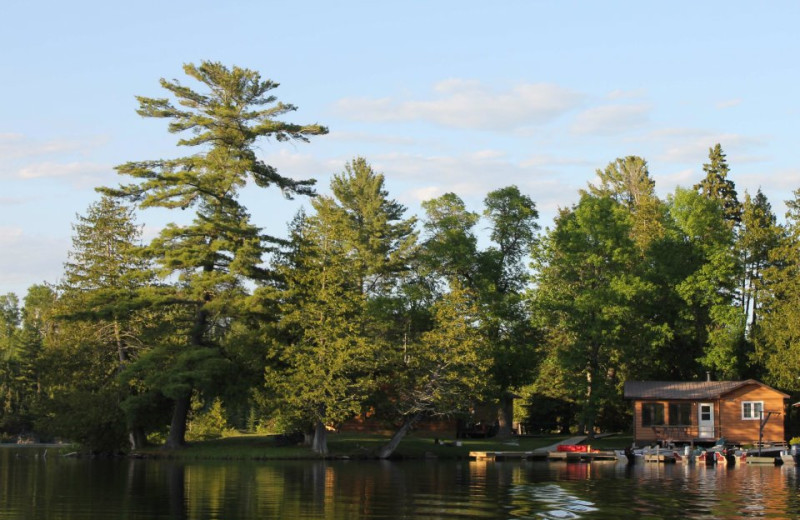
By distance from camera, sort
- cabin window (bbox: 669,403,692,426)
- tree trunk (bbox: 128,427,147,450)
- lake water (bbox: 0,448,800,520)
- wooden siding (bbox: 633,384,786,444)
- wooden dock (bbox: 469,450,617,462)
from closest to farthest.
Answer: lake water (bbox: 0,448,800,520) → wooden dock (bbox: 469,450,617,462) → tree trunk (bbox: 128,427,147,450) → wooden siding (bbox: 633,384,786,444) → cabin window (bbox: 669,403,692,426)

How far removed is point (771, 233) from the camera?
73438 mm

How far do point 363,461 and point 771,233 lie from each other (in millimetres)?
39696

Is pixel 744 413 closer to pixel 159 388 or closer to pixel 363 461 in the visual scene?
pixel 363 461

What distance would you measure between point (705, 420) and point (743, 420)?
254cm

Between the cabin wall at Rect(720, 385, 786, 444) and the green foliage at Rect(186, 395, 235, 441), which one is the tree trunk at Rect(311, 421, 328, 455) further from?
the cabin wall at Rect(720, 385, 786, 444)

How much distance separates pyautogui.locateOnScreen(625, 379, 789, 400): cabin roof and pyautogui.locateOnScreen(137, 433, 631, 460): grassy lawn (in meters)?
4.32

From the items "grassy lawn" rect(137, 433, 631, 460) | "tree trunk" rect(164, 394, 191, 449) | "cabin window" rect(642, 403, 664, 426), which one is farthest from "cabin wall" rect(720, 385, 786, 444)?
"tree trunk" rect(164, 394, 191, 449)

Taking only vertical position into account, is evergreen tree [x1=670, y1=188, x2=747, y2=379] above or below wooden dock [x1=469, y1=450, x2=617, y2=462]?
above

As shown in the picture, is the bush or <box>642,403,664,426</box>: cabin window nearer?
the bush

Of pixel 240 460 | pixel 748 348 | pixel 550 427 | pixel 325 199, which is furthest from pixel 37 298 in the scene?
pixel 748 348

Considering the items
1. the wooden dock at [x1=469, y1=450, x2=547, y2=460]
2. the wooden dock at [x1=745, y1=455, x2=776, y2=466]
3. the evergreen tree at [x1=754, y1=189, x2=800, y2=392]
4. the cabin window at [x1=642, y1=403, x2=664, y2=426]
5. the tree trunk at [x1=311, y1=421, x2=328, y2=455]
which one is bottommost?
the wooden dock at [x1=469, y1=450, x2=547, y2=460]

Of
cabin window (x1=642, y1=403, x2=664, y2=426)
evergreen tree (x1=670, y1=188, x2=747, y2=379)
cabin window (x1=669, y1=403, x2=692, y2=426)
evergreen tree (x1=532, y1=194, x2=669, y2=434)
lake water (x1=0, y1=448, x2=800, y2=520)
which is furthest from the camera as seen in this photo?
evergreen tree (x1=670, y1=188, x2=747, y2=379)

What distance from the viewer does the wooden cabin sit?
64125 millimetres

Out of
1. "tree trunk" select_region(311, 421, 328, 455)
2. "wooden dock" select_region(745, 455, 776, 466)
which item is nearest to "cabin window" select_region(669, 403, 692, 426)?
"wooden dock" select_region(745, 455, 776, 466)
